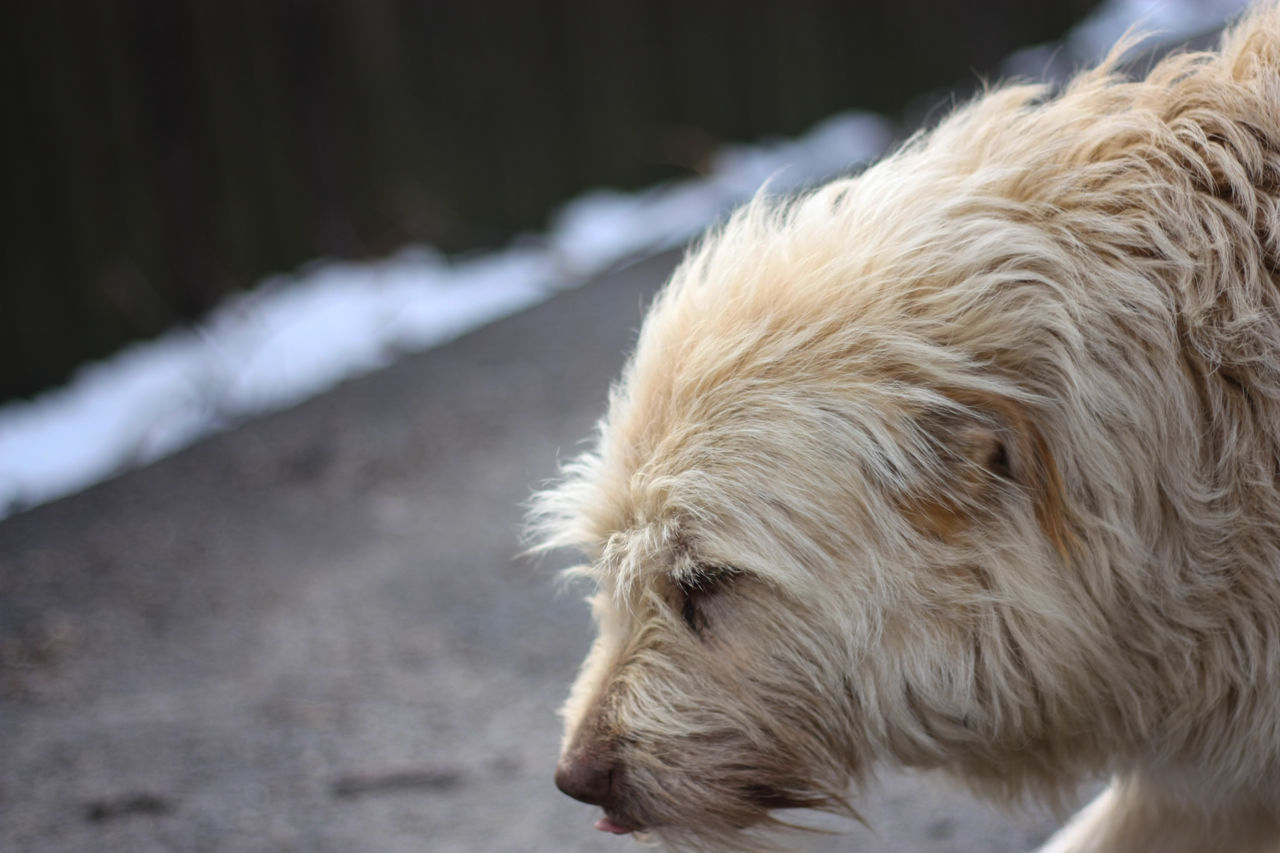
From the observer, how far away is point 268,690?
4305 millimetres

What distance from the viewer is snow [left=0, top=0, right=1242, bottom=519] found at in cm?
625

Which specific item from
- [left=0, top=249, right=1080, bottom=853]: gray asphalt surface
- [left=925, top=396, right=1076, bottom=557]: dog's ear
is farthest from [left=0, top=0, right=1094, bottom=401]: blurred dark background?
[left=925, top=396, right=1076, bottom=557]: dog's ear

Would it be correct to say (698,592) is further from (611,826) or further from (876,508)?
(611,826)

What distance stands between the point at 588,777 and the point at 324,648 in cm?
258

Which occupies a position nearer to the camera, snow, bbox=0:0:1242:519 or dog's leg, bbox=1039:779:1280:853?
dog's leg, bbox=1039:779:1280:853

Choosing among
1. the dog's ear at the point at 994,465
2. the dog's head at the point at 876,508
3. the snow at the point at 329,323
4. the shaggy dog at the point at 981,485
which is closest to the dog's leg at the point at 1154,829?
the shaggy dog at the point at 981,485

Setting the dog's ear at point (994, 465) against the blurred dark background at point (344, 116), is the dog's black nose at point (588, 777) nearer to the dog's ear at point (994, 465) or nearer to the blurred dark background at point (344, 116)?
the dog's ear at point (994, 465)

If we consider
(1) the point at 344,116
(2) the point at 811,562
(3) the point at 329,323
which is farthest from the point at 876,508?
(1) the point at 344,116

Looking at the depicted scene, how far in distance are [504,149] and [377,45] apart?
4.49 feet

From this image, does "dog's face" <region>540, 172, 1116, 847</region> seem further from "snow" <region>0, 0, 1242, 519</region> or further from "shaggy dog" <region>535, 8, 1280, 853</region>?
"snow" <region>0, 0, 1242, 519</region>

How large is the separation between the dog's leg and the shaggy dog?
15 centimetres

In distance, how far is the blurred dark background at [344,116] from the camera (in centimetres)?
638

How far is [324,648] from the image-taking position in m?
4.61

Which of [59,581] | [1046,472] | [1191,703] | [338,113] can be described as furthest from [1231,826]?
[338,113]
